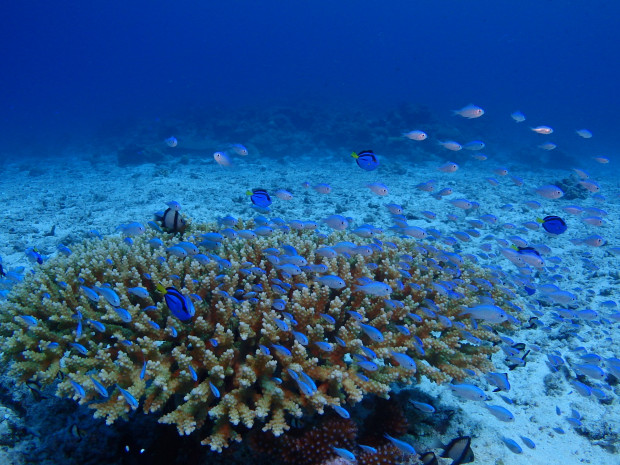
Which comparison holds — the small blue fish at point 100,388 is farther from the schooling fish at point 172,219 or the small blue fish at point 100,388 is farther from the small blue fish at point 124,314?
the schooling fish at point 172,219

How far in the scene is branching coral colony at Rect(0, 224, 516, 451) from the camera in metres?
3.21

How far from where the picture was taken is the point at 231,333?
3.53 meters

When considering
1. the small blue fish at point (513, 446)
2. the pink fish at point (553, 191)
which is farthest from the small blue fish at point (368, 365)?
the pink fish at point (553, 191)

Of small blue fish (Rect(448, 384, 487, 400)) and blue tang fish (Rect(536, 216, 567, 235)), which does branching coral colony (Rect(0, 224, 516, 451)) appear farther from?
blue tang fish (Rect(536, 216, 567, 235))

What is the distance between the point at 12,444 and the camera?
395 centimetres

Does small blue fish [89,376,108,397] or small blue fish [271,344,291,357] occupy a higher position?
small blue fish [89,376,108,397]

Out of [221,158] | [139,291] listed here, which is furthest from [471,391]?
[221,158]

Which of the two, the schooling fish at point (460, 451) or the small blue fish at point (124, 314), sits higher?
the small blue fish at point (124, 314)

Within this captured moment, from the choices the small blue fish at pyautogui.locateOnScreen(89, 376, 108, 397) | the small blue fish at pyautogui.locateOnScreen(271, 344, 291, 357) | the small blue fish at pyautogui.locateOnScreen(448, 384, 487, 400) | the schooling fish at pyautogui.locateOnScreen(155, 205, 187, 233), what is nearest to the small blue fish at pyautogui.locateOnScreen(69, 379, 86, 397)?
the small blue fish at pyautogui.locateOnScreen(89, 376, 108, 397)

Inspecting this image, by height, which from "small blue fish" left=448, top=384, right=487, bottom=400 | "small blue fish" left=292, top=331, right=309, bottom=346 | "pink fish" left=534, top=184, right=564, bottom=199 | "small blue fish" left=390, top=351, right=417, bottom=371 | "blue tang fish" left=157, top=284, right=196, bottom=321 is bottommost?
"small blue fish" left=448, top=384, right=487, bottom=400

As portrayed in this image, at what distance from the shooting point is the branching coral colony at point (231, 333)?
126 inches

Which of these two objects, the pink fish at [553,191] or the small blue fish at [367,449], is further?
the pink fish at [553,191]

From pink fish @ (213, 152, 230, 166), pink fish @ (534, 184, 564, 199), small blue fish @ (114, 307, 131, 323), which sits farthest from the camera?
pink fish @ (534, 184, 564, 199)

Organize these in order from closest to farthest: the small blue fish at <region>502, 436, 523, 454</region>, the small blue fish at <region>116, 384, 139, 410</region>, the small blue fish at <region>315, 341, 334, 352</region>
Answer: the small blue fish at <region>116, 384, 139, 410</region>, the small blue fish at <region>315, 341, 334, 352</region>, the small blue fish at <region>502, 436, 523, 454</region>
